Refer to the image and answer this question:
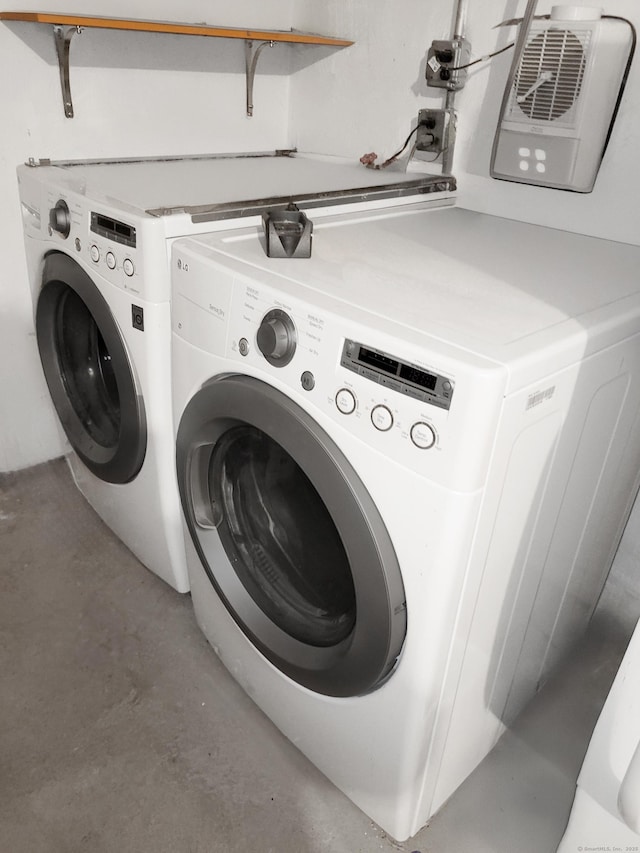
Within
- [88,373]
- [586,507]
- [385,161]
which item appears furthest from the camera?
[385,161]

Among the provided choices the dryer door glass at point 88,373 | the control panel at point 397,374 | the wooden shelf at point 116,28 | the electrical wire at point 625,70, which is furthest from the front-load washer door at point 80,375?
the electrical wire at point 625,70

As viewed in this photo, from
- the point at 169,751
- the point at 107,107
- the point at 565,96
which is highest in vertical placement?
the point at 565,96

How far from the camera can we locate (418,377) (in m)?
0.76

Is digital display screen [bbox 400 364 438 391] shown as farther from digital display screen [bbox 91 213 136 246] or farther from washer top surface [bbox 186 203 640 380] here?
digital display screen [bbox 91 213 136 246]

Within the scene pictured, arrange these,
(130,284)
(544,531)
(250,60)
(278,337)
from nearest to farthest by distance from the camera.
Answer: (278,337) < (544,531) < (130,284) < (250,60)

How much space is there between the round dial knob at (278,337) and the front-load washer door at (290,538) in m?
0.06

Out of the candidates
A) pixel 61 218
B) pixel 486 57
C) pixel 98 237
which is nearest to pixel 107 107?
pixel 61 218

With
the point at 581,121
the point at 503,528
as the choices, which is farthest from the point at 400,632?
the point at 581,121

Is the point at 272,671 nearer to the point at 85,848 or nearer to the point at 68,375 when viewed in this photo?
the point at 85,848

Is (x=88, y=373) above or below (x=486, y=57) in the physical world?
below

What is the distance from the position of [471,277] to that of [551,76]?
56 cm

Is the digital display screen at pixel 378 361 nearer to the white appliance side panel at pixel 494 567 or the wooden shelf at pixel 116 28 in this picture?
the white appliance side panel at pixel 494 567

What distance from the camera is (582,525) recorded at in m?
1.15

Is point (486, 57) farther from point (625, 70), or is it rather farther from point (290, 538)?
point (290, 538)
